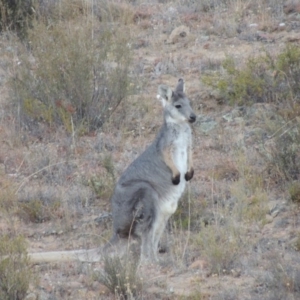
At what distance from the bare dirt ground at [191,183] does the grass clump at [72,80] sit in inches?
9.0

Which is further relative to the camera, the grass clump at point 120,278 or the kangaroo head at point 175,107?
the kangaroo head at point 175,107

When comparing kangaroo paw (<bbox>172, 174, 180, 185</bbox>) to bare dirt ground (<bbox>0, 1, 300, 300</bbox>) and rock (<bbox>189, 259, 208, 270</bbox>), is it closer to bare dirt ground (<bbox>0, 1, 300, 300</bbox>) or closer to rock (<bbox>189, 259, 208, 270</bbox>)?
bare dirt ground (<bbox>0, 1, 300, 300</bbox>)

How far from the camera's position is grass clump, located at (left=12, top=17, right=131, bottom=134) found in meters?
11.9

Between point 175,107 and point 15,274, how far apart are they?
9.41 feet

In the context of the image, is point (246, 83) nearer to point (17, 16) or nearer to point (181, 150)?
point (181, 150)

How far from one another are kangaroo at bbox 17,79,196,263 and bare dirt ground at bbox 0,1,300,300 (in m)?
0.19

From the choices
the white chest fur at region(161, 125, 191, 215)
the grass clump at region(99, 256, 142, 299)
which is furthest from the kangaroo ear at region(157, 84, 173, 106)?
the grass clump at region(99, 256, 142, 299)

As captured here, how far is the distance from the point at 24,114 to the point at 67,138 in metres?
0.81

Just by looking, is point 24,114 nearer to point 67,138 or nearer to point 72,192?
point 67,138

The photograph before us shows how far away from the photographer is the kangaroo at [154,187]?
8547 millimetres

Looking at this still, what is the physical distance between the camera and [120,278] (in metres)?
7.44

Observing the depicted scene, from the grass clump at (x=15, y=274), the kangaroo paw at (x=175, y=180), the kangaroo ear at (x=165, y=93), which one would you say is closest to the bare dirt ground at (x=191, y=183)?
the grass clump at (x=15, y=274)

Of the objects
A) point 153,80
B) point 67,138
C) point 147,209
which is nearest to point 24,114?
point 67,138

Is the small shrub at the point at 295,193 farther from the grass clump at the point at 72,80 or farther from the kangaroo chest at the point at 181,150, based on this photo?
the grass clump at the point at 72,80
